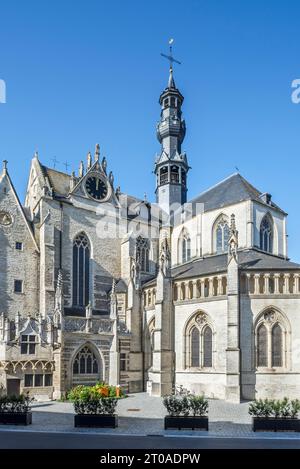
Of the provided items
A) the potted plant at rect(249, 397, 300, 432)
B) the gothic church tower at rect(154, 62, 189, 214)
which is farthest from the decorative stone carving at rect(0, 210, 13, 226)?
the potted plant at rect(249, 397, 300, 432)

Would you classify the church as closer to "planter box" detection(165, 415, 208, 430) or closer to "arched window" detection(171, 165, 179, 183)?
"arched window" detection(171, 165, 179, 183)

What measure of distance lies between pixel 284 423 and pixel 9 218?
1031 inches

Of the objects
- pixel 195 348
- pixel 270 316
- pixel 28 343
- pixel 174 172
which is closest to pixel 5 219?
pixel 28 343

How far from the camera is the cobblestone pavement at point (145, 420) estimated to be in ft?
63.0

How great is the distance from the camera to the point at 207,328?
3425 cm

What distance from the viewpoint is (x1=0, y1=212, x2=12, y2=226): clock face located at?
3700 centimetres

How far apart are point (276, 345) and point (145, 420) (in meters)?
12.6

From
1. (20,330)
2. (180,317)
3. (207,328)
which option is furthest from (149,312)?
(20,330)

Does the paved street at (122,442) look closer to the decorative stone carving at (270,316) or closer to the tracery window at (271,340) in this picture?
the tracery window at (271,340)

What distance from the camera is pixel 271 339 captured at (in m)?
31.7

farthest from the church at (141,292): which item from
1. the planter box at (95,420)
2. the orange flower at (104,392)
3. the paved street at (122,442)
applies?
the paved street at (122,442)

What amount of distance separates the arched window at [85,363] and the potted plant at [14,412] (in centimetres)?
1308

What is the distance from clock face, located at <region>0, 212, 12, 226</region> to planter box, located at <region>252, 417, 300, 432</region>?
25114mm

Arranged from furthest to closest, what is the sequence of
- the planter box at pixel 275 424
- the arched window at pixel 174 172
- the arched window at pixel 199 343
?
the arched window at pixel 174 172, the arched window at pixel 199 343, the planter box at pixel 275 424
